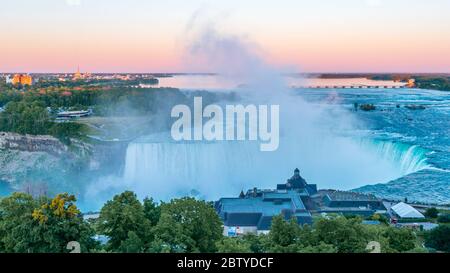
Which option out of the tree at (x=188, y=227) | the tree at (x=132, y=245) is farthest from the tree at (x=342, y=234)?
the tree at (x=132, y=245)

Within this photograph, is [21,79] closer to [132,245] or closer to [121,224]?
[121,224]

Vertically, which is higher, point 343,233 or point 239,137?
point 239,137

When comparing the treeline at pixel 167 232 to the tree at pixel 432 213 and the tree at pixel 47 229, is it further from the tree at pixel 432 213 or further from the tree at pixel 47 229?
the tree at pixel 432 213

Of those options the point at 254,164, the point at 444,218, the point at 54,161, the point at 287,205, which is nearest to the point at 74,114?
the point at 54,161

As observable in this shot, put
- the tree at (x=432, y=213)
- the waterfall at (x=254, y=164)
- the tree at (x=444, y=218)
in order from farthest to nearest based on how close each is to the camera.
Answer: the waterfall at (x=254, y=164), the tree at (x=432, y=213), the tree at (x=444, y=218)

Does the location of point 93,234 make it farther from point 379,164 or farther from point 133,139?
point 379,164

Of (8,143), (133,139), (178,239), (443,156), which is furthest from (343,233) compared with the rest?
(8,143)

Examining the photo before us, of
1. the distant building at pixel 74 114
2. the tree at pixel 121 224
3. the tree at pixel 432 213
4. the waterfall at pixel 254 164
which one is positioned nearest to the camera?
the tree at pixel 121 224
